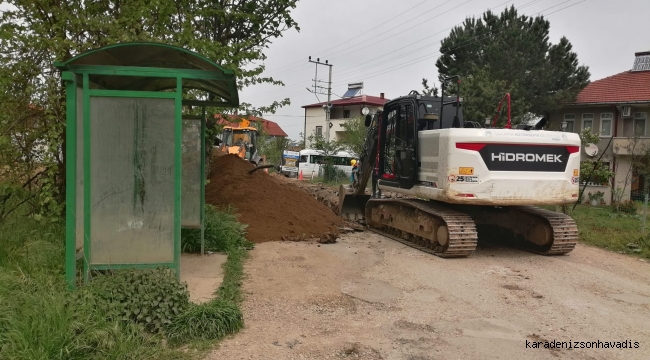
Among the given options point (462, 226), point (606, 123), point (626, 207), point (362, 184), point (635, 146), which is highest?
point (606, 123)

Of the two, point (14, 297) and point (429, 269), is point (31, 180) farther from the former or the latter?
point (429, 269)

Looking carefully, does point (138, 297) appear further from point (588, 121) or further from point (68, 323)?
point (588, 121)

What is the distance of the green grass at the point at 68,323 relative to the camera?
4023mm

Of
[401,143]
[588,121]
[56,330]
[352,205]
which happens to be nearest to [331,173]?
[588,121]

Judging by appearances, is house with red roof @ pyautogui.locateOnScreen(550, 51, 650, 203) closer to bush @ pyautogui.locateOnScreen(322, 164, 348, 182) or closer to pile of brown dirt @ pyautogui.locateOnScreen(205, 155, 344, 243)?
bush @ pyautogui.locateOnScreen(322, 164, 348, 182)

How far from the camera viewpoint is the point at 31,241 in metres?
6.84

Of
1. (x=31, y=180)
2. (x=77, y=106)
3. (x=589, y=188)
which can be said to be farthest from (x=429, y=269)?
(x=589, y=188)

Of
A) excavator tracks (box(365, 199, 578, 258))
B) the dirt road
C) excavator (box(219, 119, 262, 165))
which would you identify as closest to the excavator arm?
excavator tracks (box(365, 199, 578, 258))

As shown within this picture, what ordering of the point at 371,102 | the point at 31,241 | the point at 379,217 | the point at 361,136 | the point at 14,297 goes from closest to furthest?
1. the point at 14,297
2. the point at 31,241
3. the point at 379,217
4. the point at 361,136
5. the point at 371,102

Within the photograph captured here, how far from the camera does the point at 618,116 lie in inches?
997

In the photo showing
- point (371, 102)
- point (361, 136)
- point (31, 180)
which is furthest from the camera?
point (371, 102)

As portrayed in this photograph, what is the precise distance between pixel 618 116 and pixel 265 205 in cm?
2157

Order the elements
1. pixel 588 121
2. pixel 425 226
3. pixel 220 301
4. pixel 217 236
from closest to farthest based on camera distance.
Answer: pixel 220 301, pixel 217 236, pixel 425 226, pixel 588 121

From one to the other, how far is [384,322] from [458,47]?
27.0 meters
